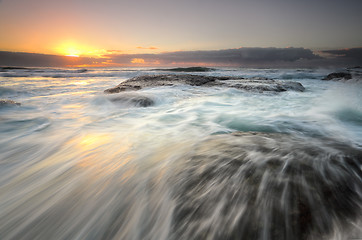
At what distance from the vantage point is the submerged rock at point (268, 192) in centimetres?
101

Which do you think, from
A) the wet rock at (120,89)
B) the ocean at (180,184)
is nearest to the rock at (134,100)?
the wet rock at (120,89)

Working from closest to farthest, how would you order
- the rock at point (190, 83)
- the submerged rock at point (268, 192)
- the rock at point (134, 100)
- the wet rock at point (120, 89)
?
the submerged rock at point (268, 192)
the rock at point (134, 100)
the wet rock at point (120, 89)
the rock at point (190, 83)

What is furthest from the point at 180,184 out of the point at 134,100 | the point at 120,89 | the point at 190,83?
the point at 190,83

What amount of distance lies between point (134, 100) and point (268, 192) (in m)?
4.37

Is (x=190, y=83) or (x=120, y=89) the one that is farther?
(x=190, y=83)

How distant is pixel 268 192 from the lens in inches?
49.4

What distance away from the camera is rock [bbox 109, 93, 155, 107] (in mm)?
4925

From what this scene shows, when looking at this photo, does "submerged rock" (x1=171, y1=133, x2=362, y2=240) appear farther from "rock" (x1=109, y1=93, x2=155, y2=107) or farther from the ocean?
"rock" (x1=109, y1=93, x2=155, y2=107)

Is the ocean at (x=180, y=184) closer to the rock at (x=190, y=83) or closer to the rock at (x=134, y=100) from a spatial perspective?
the rock at (x=134, y=100)

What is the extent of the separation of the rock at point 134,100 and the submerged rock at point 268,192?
3.25 m

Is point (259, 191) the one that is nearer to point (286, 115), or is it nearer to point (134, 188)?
point (134, 188)

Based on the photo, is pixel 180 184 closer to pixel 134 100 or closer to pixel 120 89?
A: pixel 134 100

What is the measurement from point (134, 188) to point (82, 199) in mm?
392

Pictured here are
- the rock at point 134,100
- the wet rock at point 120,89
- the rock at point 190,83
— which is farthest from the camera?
the rock at point 190,83
